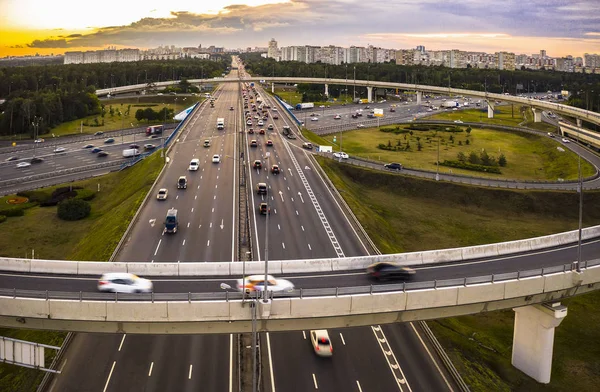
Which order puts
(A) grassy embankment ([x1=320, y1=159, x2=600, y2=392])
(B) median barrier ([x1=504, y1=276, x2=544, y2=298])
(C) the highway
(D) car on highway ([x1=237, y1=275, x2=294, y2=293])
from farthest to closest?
(A) grassy embankment ([x1=320, y1=159, x2=600, y2=392]) < (B) median barrier ([x1=504, y1=276, x2=544, y2=298]) < (C) the highway < (D) car on highway ([x1=237, y1=275, x2=294, y2=293])

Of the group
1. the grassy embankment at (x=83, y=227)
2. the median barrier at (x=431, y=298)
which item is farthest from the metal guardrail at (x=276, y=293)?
the grassy embankment at (x=83, y=227)

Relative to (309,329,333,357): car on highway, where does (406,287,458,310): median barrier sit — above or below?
above

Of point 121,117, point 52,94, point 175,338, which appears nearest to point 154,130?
point 121,117

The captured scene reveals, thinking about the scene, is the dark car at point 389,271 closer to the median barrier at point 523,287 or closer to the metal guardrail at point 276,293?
the metal guardrail at point 276,293

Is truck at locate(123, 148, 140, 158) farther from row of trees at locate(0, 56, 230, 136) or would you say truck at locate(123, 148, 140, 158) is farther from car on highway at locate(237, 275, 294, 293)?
car on highway at locate(237, 275, 294, 293)

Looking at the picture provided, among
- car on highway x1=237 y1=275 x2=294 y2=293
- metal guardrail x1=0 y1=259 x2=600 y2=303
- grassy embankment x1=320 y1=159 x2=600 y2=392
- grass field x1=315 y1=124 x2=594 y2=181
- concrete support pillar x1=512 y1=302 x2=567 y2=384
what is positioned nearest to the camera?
metal guardrail x1=0 y1=259 x2=600 y2=303

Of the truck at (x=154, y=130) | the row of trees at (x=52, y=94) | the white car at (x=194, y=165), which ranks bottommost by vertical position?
the white car at (x=194, y=165)

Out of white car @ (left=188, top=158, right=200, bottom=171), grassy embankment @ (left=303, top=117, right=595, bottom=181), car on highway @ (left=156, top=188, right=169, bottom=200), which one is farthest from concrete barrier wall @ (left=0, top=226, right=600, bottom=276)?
grassy embankment @ (left=303, top=117, right=595, bottom=181)
